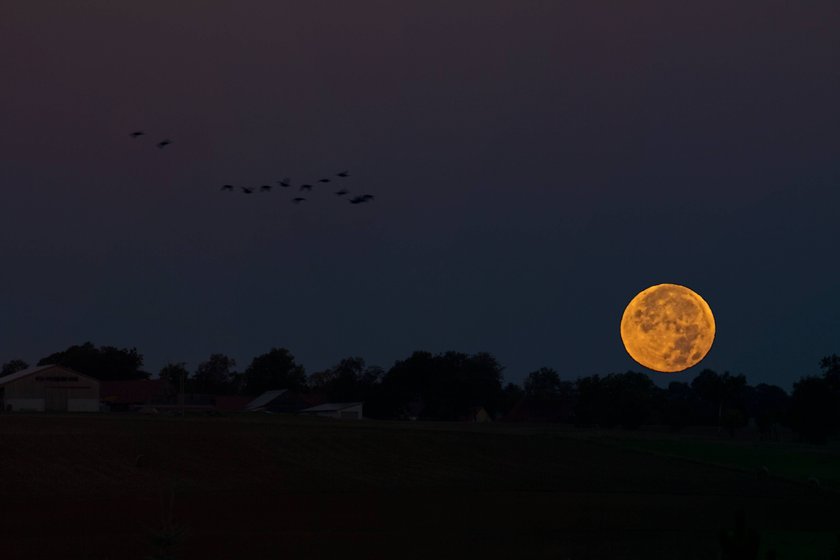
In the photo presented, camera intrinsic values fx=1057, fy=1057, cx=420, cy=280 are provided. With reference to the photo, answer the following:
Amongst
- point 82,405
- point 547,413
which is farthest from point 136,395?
point 547,413

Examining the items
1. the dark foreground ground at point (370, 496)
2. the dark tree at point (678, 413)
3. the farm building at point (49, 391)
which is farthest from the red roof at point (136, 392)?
the dark foreground ground at point (370, 496)

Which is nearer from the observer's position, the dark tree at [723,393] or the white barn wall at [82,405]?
the white barn wall at [82,405]

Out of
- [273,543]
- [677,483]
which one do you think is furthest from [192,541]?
[677,483]

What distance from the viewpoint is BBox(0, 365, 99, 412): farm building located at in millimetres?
148125

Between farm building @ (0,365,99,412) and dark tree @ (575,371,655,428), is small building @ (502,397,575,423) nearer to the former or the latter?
dark tree @ (575,371,655,428)

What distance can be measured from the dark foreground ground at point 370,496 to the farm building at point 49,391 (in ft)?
185

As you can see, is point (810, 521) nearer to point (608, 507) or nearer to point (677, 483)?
point (608, 507)

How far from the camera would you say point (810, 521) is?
182 feet

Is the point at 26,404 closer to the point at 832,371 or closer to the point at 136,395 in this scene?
the point at 136,395

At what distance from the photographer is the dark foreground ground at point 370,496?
4162 centimetres

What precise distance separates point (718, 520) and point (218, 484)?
28.5 m

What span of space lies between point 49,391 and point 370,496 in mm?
101322

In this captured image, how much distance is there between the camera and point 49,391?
149000mm

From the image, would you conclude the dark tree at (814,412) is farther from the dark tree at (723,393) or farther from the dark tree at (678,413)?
the dark tree at (723,393)
